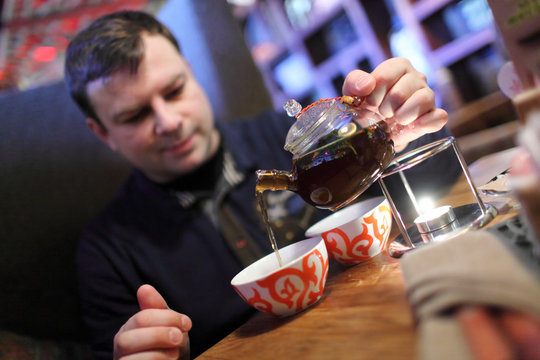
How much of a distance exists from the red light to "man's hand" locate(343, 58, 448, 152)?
212 cm

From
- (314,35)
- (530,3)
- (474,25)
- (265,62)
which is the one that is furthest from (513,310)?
(265,62)

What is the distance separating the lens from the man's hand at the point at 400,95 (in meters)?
0.77

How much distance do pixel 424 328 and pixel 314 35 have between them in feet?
14.2

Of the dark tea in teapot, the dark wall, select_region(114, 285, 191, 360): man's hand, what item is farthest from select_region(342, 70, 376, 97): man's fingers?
the dark wall

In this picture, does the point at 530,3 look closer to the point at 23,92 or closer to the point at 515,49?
the point at 515,49

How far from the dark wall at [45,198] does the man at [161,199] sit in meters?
0.09

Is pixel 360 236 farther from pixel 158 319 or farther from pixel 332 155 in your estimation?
pixel 158 319

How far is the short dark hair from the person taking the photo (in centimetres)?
130

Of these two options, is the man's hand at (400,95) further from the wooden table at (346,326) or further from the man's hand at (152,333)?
the man's hand at (152,333)

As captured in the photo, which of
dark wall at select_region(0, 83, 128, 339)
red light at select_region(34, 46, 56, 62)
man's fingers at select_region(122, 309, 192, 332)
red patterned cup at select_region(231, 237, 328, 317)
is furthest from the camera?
red light at select_region(34, 46, 56, 62)

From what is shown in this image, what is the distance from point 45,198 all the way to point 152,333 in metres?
1.03

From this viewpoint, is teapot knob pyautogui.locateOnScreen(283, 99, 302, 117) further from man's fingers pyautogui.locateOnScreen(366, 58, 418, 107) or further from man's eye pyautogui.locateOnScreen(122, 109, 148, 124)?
man's eye pyautogui.locateOnScreen(122, 109, 148, 124)

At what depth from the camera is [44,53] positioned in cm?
224

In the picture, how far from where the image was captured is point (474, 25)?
3.10m
